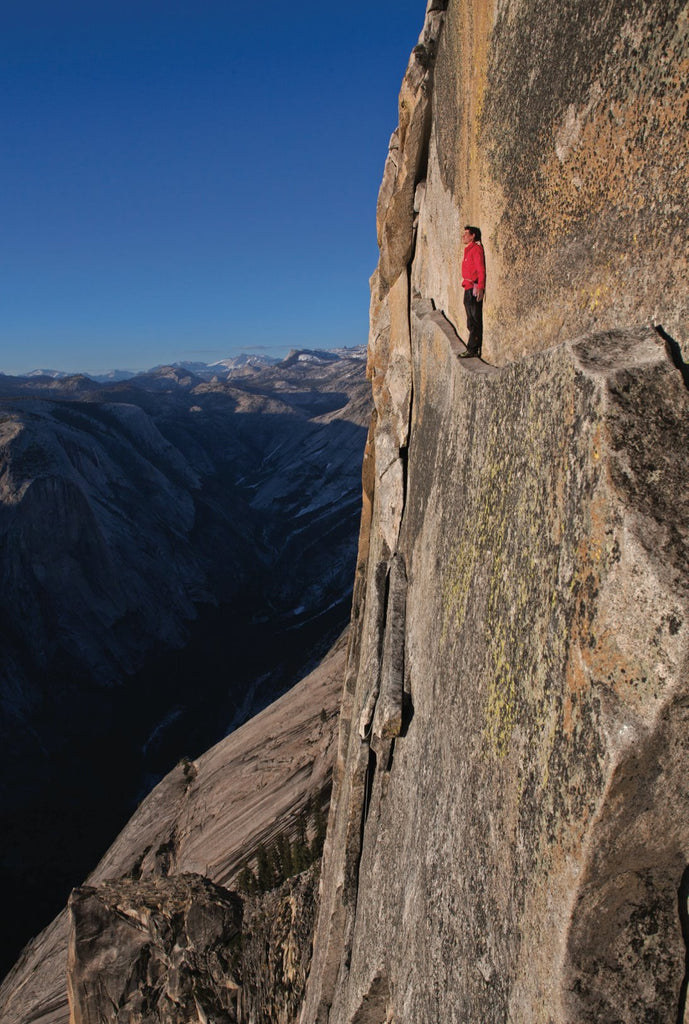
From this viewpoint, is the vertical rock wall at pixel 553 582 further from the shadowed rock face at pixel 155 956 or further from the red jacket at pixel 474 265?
the shadowed rock face at pixel 155 956

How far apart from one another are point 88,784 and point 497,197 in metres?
42.5

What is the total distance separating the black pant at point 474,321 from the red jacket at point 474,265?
13 cm

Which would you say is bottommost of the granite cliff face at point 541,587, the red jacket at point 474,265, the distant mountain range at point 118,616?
the distant mountain range at point 118,616

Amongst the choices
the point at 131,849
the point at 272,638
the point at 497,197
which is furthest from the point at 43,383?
the point at 497,197

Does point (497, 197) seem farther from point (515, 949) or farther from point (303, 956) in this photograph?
point (303, 956)

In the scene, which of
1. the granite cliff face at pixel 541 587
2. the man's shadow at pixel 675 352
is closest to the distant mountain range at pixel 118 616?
the granite cliff face at pixel 541 587

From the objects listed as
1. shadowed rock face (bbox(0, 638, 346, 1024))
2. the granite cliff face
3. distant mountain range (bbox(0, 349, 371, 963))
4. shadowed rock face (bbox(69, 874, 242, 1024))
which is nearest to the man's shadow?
the granite cliff face

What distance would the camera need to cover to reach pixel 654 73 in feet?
12.8

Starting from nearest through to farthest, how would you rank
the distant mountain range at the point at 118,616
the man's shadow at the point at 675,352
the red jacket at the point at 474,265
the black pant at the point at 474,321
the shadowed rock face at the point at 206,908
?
the man's shadow at the point at 675,352 < the red jacket at the point at 474,265 < the black pant at the point at 474,321 < the shadowed rock face at the point at 206,908 < the distant mountain range at the point at 118,616

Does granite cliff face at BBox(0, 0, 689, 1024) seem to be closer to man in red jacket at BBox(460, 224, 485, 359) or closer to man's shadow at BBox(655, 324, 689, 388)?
man's shadow at BBox(655, 324, 689, 388)

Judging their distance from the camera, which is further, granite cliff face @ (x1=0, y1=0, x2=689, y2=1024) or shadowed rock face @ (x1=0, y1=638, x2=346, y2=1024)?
shadowed rock face @ (x1=0, y1=638, x2=346, y2=1024)

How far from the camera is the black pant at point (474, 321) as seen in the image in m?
6.96

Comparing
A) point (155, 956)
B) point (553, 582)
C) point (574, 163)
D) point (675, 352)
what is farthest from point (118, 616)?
point (675, 352)

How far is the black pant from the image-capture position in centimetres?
696
